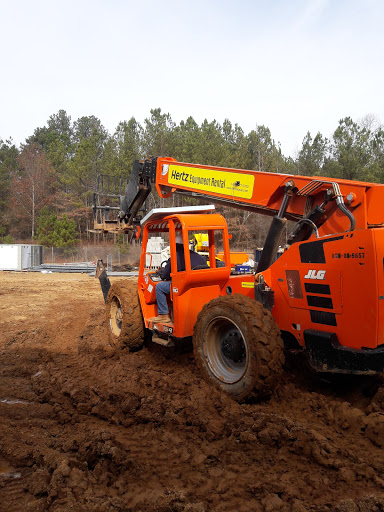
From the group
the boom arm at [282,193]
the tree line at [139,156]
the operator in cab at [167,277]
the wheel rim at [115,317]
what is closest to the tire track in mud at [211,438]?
the operator in cab at [167,277]

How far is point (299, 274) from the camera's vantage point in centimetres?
462

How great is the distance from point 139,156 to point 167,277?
3194 cm

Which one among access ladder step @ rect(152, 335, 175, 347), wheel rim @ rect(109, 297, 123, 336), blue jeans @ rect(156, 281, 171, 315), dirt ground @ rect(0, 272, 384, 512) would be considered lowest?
dirt ground @ rect(0, 272, 384, 512)

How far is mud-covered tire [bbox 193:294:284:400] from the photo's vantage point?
4352 mm

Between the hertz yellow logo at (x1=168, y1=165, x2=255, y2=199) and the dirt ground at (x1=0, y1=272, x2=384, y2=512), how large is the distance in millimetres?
2428

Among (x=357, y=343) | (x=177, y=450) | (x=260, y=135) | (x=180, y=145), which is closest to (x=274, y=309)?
(x=357, y=343)

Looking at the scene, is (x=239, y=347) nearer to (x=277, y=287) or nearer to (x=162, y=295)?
(x=277, y=287)

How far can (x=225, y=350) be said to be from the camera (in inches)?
196

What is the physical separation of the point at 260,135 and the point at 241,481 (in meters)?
41.2

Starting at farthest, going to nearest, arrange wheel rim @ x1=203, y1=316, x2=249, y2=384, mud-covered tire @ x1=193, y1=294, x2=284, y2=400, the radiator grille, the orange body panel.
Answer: wheel rim @ x1=203, y1=316, x2=249, y2=384
the radiator grille
mud-covered tire @ x1=193, y1=294, x2=284, y2=400
the orange body panel

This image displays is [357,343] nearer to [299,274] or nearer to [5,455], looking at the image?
[299,274]

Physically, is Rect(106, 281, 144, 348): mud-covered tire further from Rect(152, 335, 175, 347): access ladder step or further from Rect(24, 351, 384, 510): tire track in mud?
Rect(24, 351, 384, 510): tire track in mud

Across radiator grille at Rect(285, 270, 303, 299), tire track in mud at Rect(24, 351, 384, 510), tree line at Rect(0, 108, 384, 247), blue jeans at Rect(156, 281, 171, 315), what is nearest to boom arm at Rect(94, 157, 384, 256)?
radiator grille at Rect(285, 270, 303, 299)

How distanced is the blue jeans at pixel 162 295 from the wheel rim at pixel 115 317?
1081 millimetres
